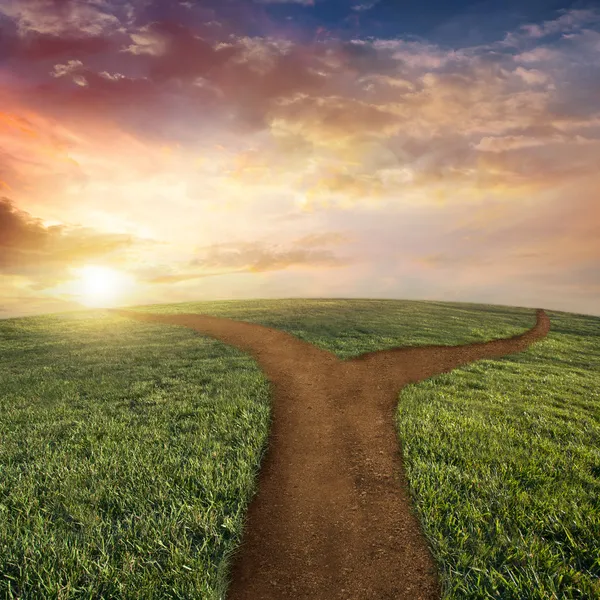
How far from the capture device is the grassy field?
4770mm

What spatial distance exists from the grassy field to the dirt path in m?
0.33

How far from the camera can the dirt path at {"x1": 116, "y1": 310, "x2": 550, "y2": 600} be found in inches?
191

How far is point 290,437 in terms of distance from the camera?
905 cm

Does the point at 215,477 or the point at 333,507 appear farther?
the point at 215,477

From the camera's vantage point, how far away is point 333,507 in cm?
636

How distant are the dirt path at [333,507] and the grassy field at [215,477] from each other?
1.07 ft

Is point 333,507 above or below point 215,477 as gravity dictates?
below

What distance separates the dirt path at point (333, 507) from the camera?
485 centimetres

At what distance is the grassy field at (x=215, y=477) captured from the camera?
4770 millimetres

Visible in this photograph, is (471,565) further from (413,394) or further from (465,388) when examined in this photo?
(465,388)

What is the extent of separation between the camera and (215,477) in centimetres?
692

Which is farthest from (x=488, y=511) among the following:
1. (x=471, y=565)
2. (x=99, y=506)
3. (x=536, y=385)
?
(x=536, y=385)

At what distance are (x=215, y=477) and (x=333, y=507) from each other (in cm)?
238

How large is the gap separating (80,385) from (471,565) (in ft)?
48.0
